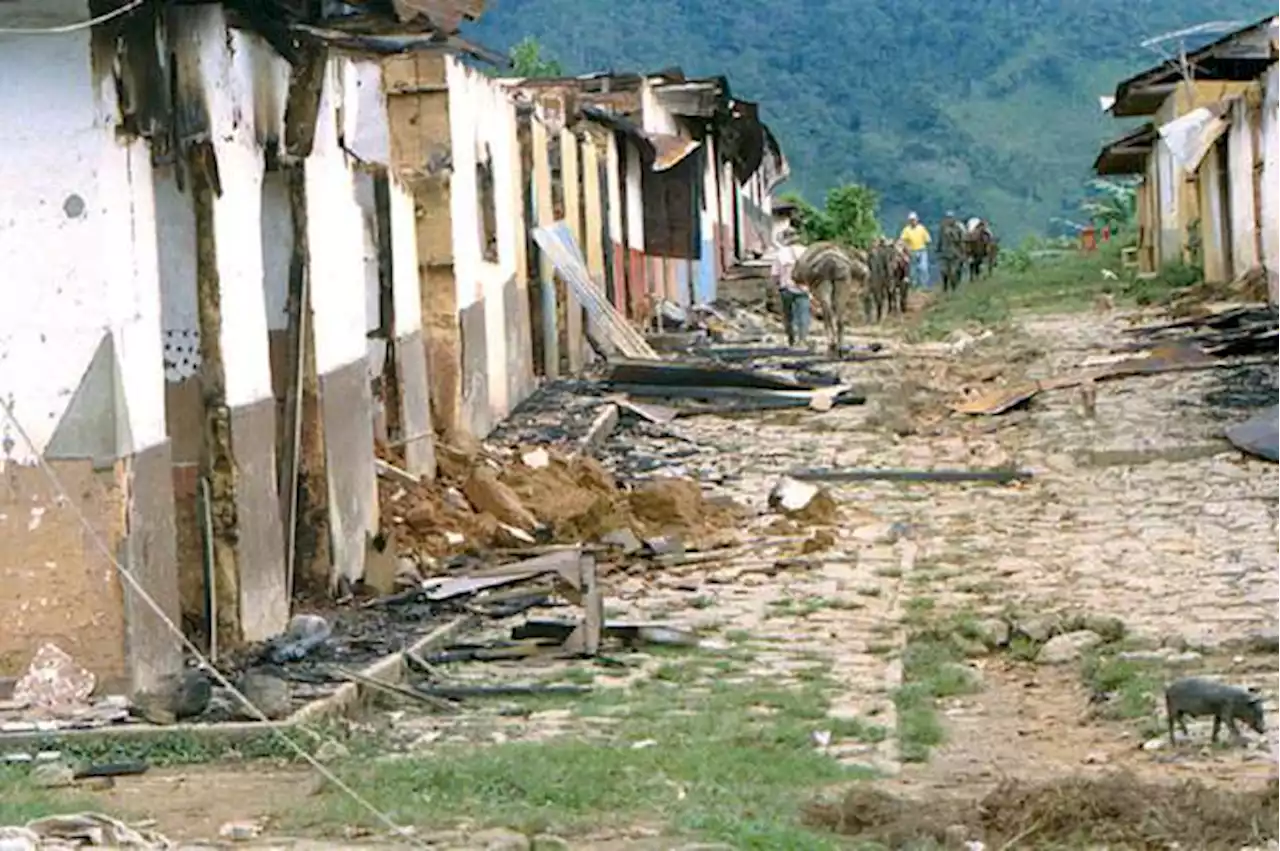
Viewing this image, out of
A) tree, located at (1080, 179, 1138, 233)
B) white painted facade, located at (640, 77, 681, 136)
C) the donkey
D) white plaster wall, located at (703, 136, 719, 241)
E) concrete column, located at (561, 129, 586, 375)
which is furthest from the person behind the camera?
tree, located at (1080, 179, 1138, 233)

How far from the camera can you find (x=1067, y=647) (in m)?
11.7

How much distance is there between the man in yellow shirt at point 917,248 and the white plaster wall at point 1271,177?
63.3 ft

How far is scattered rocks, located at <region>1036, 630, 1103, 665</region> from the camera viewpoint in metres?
11.6

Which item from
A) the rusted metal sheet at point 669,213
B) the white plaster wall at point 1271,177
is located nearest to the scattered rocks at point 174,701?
the white plaster wall at point 1271,177

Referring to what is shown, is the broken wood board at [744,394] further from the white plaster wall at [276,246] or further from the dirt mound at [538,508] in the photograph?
the white plaster wall at [276,246]

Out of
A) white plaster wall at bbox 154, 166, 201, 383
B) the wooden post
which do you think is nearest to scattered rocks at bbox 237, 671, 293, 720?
white plaster wall at bbox 154, 166, 201, 383

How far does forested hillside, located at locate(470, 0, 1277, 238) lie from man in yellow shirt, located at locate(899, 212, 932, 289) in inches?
1335

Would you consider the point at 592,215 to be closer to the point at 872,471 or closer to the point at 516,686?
the point at 872,471

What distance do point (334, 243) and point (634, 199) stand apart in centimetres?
2298

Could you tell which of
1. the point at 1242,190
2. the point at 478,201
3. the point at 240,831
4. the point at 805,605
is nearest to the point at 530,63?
the point at 1242,190

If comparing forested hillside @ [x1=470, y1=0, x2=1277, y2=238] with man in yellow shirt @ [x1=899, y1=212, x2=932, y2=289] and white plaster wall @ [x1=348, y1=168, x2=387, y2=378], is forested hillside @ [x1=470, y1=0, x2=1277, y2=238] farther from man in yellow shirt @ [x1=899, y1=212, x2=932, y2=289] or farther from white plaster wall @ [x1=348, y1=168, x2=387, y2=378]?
white plaster wall @ [x1=348, y1=168, x2=387, y2=378]

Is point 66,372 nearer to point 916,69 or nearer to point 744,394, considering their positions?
point 744,394

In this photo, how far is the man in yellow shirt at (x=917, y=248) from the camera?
52.4 meters

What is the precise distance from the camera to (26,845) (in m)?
7.06
